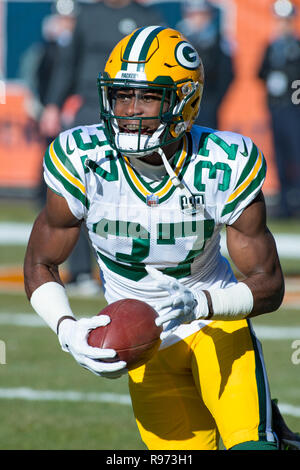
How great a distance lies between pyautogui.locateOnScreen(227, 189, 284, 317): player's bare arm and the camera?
3531 mm

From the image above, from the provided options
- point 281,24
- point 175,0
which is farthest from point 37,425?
point 175,0

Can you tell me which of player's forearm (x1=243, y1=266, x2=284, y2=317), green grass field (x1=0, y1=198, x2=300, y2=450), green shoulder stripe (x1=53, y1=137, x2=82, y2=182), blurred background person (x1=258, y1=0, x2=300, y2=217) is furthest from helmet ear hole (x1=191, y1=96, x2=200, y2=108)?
blurred background person (x1=258, y1=0, x2=300, y2=217)

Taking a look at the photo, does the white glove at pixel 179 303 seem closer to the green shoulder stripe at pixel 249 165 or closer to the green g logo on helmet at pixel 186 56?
the green shoulder stripe at pixel 249 165

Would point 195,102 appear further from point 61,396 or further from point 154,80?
point 61,396

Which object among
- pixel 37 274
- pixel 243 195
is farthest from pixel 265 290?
pixel 37 274

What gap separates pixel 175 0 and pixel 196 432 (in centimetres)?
1046

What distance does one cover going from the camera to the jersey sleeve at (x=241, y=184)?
3518 millimetres

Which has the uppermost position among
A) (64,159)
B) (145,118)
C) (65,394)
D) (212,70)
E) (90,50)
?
(145,118)

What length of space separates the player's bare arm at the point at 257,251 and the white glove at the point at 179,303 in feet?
1.01

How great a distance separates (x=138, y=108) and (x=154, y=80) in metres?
0.12

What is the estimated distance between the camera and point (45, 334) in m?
6.55

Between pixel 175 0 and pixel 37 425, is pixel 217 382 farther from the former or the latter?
pixel 175 0

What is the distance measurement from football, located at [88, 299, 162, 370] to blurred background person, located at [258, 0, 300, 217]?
28.6 feet

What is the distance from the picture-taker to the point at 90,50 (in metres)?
7.69
